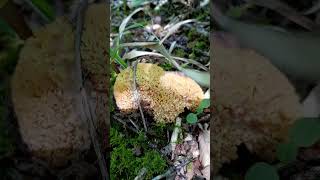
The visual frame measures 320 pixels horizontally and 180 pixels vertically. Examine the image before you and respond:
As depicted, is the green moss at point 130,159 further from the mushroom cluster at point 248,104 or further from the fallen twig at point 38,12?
the fallen twig at point 38,12

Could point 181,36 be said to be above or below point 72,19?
below

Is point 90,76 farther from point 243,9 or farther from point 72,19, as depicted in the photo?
point 243,9

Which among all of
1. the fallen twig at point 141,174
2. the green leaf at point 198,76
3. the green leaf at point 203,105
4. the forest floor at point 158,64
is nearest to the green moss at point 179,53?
the forest floor at point 158,64

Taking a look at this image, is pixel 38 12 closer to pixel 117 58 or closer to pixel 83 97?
pixel 83 97

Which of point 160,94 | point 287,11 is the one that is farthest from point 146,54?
point 287,11

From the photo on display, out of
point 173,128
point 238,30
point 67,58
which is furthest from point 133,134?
point 238,30

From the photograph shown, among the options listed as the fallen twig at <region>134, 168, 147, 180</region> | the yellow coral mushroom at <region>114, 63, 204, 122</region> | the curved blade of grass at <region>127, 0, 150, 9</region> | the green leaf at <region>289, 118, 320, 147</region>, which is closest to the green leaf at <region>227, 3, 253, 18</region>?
the green leaf at <region>289, 118, 320, 147</region>
